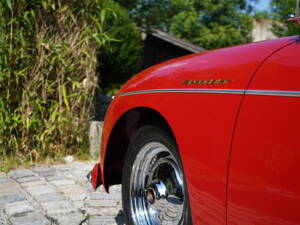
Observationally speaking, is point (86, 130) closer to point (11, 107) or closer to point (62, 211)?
point (11, 107)

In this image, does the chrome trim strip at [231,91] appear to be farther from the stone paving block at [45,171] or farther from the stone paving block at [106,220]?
the stone paving block at [45,171]

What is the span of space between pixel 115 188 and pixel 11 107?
164cm

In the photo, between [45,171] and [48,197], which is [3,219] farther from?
[45,171]

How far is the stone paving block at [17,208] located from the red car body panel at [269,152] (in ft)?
6.80

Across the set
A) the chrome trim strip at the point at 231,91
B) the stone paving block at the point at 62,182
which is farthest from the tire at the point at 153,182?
the stone paving block at the point at 62,182

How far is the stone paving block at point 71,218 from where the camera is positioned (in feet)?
9.75

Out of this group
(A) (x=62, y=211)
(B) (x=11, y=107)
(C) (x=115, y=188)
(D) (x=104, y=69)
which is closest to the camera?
(A) (x=62, y=211)

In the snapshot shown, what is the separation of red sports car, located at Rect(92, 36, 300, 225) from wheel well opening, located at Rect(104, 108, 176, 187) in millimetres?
10

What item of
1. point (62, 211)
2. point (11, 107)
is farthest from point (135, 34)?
point (62, 211)

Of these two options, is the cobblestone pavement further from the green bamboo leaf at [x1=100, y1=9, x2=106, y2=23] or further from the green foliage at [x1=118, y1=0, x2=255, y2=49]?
the green foliage at [x1=118, y1=0, x2=255, y2=49]

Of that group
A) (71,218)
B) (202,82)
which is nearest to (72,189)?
(71,218)

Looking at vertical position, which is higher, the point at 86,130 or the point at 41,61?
the point at 41,61

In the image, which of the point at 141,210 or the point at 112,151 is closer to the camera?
the point at 141,210

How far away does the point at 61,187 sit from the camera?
3914mm
